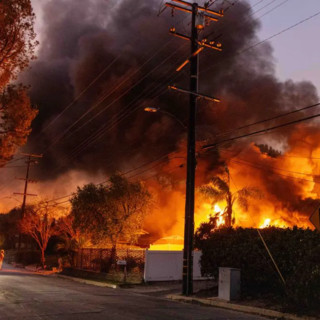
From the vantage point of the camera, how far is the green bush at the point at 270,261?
36.4 feet

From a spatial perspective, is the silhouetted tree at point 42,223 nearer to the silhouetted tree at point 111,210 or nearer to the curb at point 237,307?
the silhouetted tree at point 111,210

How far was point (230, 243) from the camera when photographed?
1545 centimetres

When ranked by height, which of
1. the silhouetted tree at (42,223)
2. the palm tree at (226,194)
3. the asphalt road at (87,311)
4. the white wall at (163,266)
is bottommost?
the asphalt road at (87,311)

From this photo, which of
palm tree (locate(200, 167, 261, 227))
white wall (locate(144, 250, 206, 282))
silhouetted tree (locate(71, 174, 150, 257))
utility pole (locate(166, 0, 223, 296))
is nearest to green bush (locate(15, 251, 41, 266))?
silhouetted tree (locate(71, 174, 150, 257))

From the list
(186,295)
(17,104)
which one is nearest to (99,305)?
(186,295)

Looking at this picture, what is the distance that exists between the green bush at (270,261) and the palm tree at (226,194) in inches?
1137

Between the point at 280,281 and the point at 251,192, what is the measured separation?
3298cm

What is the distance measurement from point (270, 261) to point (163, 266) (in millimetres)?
9439

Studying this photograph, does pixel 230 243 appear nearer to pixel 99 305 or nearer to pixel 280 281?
pixel 280 281

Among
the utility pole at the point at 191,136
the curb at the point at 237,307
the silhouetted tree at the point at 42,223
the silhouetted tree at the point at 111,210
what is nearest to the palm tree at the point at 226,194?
the silhouetted tree at the point at 111,210

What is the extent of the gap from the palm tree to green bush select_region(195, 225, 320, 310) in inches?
1137

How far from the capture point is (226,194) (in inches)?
1863

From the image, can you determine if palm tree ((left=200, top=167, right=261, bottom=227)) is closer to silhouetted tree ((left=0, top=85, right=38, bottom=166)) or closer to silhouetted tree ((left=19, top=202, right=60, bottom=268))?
silhouetted tree ((left=19, top=202, right=60, bottom=268))

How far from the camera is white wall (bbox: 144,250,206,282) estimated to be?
21.5 meters
